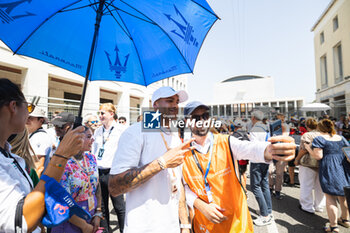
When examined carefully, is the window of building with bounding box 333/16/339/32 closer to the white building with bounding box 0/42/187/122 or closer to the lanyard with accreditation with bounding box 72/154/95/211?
the white building with bounding box 0/42/187/122

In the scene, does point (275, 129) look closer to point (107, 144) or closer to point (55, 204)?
point (55, 204)

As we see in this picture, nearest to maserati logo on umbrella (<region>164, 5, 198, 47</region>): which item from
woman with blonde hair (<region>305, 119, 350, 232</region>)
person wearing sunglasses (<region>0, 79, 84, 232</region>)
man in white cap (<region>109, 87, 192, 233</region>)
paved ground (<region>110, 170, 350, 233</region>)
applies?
man in white cap (<region>109, 87, 192, 233</region>)

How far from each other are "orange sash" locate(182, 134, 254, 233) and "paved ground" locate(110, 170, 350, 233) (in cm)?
228

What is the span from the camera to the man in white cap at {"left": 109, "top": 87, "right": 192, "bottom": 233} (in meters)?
1.47

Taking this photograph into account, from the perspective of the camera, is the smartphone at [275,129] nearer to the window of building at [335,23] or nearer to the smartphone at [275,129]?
the smartphone at [275,129]

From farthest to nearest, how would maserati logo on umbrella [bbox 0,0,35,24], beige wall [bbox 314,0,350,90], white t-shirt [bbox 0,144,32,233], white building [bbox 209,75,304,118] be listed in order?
white building [bbox 209,75,304,118] → beige wall [bbox 314,0,350,90] → maserati logo on umbrella [bbox 0,0,35,24] → white t-shirt [bbox 0,144,32,233]

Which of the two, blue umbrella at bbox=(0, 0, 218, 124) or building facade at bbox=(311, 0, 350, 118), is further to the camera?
building facade at bbox=(311, 0, 350, 118)

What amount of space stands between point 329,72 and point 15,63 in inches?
1133

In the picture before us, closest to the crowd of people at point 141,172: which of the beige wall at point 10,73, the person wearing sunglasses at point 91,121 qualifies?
the person wearing sunglasses at point 91,121

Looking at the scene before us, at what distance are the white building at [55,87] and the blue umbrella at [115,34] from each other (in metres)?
6.41

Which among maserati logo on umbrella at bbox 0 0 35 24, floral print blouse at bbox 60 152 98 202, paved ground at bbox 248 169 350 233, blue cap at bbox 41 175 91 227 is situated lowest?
paved ground at bbox 248 169 350 233

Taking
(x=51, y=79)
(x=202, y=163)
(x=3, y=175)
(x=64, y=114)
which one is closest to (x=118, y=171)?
(x=3, y=175)

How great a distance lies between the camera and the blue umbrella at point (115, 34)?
6.43 ft

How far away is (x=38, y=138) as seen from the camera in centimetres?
260
